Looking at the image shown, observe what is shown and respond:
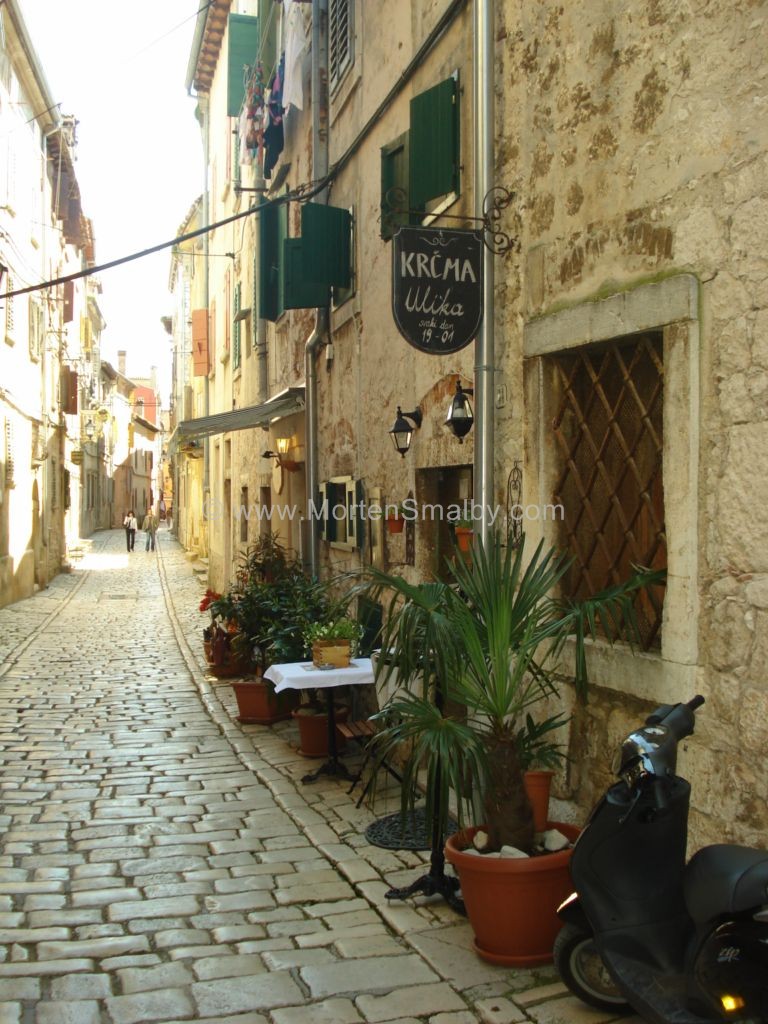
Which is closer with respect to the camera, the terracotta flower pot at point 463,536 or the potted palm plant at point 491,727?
the potted palm plant at point 491,727

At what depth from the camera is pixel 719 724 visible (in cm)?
412

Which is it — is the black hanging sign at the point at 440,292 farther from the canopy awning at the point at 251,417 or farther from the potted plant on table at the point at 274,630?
the canopy awning at the point at 251,417

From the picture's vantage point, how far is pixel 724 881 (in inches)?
128

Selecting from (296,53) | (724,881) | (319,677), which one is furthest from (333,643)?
(296,53)

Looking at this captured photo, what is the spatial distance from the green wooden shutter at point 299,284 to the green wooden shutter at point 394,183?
191 cm

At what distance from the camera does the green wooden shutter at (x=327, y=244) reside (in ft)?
33.1

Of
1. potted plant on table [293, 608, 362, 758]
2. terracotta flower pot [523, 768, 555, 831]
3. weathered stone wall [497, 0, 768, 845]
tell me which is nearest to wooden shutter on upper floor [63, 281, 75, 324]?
potted plant on table [293, 608, 362, 758]

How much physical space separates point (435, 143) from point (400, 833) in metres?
4.51

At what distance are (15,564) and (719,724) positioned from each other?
17.5 m

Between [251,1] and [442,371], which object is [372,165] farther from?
[251,1]

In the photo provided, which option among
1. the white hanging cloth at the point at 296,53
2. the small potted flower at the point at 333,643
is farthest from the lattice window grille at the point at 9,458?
the small potted flower at the point at 333,643

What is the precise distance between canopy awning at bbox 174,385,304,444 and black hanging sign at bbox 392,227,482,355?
6.69 meters

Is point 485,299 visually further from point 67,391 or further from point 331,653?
point 67,391

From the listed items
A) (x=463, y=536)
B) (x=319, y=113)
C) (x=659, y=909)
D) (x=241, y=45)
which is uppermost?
(x=241, y=45)
